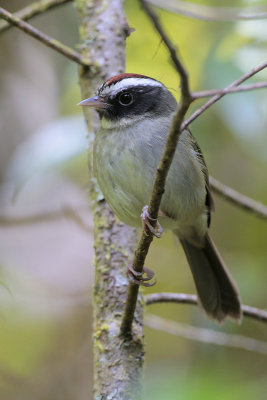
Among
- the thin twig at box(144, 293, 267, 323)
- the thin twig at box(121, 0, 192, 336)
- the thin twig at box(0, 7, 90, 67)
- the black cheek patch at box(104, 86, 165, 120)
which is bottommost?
the thin twig at box(144, 293, 267, 323)

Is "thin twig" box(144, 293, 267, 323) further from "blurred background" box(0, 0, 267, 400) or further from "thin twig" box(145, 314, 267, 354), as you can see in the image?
"thin twig" box(145, 314, 267, 354)

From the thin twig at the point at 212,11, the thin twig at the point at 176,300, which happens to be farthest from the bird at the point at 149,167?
the thin twig at the point at 212,11

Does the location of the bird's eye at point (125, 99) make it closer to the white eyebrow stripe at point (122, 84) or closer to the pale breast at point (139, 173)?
the white eyebrow stripe at point (122, 84)

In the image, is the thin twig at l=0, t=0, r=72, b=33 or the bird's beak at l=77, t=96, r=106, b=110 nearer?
the bird's beak at l=77, t=96, r=106, b=110

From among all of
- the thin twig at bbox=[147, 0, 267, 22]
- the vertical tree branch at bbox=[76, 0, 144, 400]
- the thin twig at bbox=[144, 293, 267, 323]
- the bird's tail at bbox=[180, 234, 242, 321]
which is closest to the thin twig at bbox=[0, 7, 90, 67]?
the vertical tree branch at bbox=[76, 0, 144, 400]

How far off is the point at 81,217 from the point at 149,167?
10.2ft

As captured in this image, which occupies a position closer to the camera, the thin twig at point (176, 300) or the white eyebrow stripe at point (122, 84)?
the thin twig at point (176, 300)

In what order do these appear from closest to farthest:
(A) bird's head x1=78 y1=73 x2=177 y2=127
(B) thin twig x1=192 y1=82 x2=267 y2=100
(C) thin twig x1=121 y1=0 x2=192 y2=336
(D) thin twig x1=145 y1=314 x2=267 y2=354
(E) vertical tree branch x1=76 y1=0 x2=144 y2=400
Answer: (C) thin twig x1=121 y1=0 x2=192 y2=336
(B) thin twig x1=192 y1=82 x2=267 y2=100
(E) vertical tree branch x1=76 y1=0 x2=144 y2=400
(A) bird's head x1=78 y1=73 x2=177 y2=127
(D) thin twig x1=145 y1=314 x2=267 y2=354

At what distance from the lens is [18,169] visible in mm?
3615

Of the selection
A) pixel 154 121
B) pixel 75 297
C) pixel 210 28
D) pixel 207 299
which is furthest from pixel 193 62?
pixel 75 297

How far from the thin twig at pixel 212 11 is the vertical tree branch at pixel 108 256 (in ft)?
1.17

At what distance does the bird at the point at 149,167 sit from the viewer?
119 inches

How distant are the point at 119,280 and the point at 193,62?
213 centimetres

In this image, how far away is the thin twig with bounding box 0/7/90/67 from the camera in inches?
120
